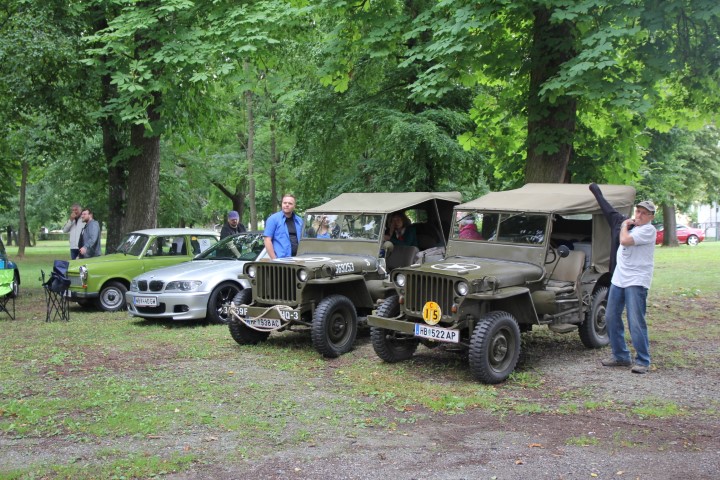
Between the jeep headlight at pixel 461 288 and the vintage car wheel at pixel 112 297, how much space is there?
27.1 feet

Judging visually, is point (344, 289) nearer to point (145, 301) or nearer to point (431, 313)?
point (431, 313)

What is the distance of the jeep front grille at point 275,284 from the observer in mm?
9016

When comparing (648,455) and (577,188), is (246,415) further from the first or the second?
(577,188)

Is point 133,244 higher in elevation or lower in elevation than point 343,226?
lower

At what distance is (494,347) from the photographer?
25.0 feet

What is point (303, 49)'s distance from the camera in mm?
20016

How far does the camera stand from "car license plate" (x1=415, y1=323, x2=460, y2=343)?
7539mm

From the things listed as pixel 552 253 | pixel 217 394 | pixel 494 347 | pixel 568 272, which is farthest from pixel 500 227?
pixel 217 394

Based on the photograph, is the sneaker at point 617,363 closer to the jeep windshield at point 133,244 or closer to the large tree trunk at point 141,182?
the jeep windshield at point 133,244

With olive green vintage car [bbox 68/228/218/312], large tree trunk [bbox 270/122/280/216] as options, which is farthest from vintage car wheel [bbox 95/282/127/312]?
large tree trunk [bbox 270/122/280/216]

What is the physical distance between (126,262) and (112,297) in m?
0.75

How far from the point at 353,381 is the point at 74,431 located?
9.63ft

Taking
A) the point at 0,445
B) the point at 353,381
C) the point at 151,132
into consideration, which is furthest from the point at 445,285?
the point at 151,132

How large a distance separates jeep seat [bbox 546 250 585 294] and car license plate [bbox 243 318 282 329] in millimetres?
3433
